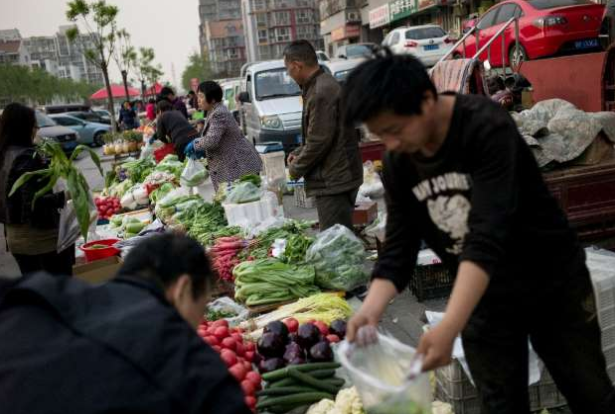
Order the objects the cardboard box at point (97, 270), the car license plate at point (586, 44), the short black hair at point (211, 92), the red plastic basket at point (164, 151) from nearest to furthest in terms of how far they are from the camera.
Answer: the cardboard box at point (97, 270) < the short black hair at point (211, 92) < the red plastic basket at point (164, 151) < the car license plate at point (586, 44)

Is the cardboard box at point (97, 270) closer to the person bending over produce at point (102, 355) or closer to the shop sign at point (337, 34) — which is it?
the person bending over produce at point (102, 355)

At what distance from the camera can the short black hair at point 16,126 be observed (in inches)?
183

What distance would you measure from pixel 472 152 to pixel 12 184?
12.7 feet

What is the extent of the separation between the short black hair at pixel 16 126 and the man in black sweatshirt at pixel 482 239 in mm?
3436

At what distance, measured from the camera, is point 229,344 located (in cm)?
379

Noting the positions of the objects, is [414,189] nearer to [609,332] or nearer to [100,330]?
[100,330]

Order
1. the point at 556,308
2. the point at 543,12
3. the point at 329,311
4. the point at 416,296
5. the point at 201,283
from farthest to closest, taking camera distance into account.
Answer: the point at 543,12 < the point at 416,296 < the point at 329,311 < the point at 556,308 < the point at 201,283

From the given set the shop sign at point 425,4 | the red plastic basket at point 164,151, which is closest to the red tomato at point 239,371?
the red plastic basket at point 164,151

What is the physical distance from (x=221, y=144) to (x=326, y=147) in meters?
2.34

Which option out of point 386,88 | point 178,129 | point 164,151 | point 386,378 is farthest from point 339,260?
point 164,151

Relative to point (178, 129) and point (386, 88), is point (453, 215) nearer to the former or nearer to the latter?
point (386, 88)

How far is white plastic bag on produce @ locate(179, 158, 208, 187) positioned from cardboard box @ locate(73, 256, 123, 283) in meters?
2.28

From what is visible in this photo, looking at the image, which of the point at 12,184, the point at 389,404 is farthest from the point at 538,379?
the point at 12,184

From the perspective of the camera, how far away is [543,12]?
11500mm
